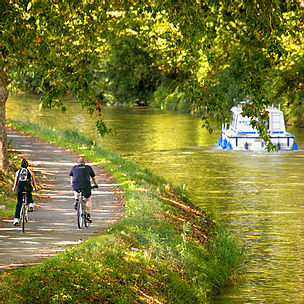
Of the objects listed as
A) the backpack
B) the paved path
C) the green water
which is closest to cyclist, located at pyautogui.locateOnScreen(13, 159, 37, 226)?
the backpack

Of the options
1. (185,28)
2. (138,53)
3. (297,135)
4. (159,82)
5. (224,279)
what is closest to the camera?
(185,28)

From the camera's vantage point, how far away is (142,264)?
12.9m

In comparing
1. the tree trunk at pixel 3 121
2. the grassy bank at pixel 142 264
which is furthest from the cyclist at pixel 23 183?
the tree trunk at pixel 3 121

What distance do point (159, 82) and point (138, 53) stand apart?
5.90 metres

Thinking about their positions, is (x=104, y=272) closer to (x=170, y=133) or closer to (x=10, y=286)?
(x=10, y=286)

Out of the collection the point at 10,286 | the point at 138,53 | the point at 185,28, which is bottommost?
the point at 10,286

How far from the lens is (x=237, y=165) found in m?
32.5

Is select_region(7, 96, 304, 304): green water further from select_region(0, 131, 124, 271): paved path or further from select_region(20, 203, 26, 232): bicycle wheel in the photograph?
select_region(20, 203, 26, 232): bicycle wheel

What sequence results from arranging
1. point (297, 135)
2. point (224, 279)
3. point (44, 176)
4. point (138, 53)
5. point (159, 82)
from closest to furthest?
point (224, 279), point (44, 176), point (297, 135), point (138, 53), point (159, 82)

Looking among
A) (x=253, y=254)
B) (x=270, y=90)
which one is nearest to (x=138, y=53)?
(x=270, y=90)

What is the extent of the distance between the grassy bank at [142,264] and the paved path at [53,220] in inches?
19.6

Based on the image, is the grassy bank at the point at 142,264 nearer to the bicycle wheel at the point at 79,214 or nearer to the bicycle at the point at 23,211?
the bicycle wheel at the point at 79,214

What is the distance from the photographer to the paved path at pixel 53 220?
1293 centimetres

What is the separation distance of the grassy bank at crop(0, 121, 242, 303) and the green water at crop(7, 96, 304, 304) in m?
0.64
